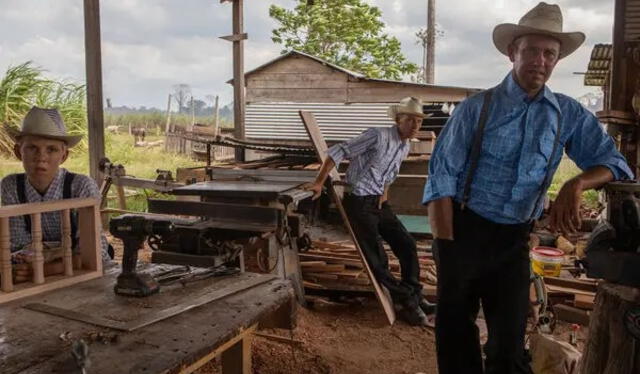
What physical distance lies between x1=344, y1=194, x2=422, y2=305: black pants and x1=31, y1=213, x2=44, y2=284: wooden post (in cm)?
327

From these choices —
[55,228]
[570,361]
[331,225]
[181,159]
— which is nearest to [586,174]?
[570,361]

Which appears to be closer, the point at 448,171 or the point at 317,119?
the point at 448,171

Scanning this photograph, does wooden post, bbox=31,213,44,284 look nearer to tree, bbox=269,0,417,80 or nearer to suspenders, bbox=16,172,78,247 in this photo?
suspenders, bbox=16,172,78,247

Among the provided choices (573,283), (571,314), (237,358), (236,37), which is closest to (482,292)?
(237,358)

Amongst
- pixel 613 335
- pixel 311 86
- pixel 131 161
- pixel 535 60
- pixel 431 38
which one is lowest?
pixel 613 335

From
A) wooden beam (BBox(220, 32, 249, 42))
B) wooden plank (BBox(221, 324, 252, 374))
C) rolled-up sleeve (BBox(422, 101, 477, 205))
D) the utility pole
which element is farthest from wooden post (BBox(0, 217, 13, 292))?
the utility pole

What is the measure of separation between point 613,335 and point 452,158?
1.05 meters

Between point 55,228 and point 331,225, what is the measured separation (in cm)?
587

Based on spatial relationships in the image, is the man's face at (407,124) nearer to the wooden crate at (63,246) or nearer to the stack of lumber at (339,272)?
the stack of lumber at (339,272)

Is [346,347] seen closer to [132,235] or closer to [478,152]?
[478,152]

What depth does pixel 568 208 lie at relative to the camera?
256cm

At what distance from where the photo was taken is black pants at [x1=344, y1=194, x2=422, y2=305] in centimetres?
521

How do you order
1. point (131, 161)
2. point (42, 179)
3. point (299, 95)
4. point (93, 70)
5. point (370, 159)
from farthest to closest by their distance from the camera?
point (131, 161), point (299, 95), point (93, 70), point (370, 159), point (42, 179)

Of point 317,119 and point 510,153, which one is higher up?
point 317,119
